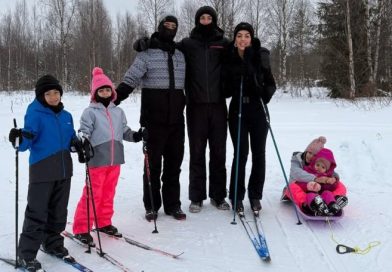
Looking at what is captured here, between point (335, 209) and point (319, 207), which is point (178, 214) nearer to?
point (319, 207)

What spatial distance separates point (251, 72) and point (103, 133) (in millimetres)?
1843

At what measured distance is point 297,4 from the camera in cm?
2889

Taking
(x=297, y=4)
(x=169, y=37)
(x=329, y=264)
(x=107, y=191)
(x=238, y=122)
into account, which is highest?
(x=297, y=4)

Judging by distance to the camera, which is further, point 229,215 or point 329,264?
point 229,215

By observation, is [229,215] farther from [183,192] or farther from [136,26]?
[136,26]

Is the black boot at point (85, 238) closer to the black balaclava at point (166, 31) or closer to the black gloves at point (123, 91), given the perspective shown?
the black gloves at point (123, 91)

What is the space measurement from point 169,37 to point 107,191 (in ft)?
5.92

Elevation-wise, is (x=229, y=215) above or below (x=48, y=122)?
below

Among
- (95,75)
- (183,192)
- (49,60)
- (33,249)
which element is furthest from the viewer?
(49,60)

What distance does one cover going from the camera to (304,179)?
4.82m

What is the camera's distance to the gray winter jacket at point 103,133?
3.95 metres

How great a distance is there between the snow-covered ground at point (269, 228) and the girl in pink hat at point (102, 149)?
211 millimetres

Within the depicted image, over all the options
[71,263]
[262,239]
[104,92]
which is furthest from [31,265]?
[262,239]

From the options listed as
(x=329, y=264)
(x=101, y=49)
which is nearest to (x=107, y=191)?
(x=329, y=264)
